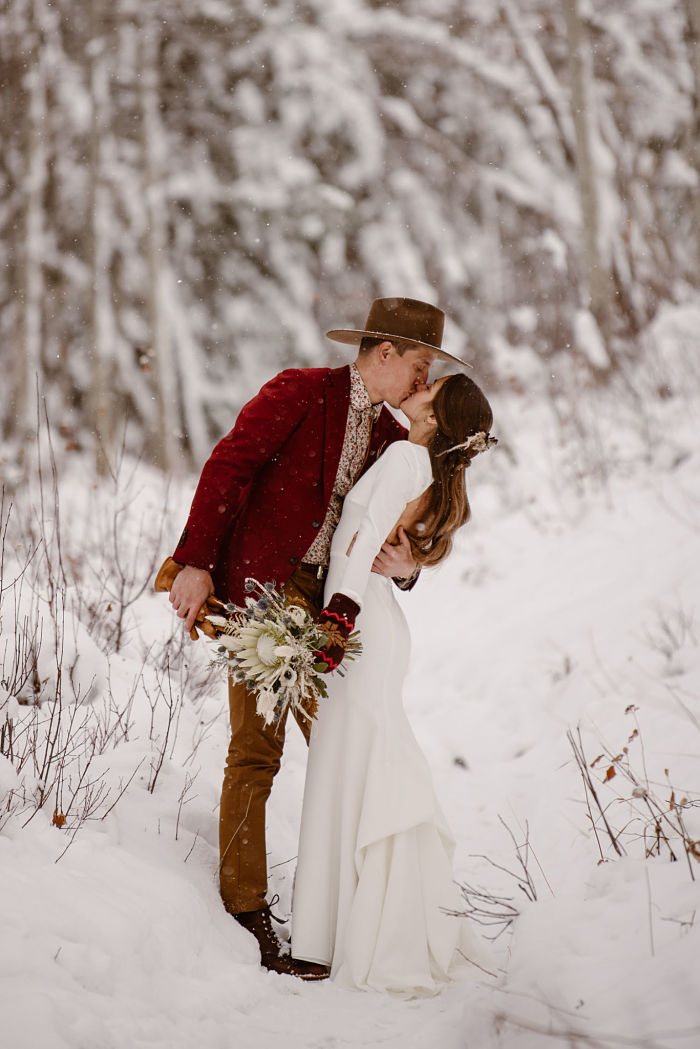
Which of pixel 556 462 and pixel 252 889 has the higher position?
pixel 556 462

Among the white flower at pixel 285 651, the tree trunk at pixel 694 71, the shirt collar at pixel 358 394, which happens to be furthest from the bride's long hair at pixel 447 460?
the tree trunk at pixel 694 71

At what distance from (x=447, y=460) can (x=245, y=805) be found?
1.38 metres

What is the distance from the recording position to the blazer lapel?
2.79m

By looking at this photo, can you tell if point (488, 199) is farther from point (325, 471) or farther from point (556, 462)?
point (325, 471)

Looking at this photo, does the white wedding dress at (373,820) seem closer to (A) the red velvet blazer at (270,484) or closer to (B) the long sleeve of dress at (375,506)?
(B) the long sleeve of dress at (375,506)

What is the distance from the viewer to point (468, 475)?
9.93m

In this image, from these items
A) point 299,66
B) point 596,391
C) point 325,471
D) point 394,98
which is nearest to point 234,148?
point 299,66

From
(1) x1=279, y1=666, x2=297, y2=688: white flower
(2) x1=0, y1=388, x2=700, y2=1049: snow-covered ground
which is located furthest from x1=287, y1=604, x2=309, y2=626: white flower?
(2) x1=0, y1=388, x2=700, y2=1049: snow-covered ground

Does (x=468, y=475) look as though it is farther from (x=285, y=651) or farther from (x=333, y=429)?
(x=285, y=651)

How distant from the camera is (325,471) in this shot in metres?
2.79

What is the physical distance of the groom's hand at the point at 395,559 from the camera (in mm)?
2824

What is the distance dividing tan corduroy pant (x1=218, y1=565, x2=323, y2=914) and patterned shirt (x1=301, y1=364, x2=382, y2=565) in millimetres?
226

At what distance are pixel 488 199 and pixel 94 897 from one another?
16.0 metres

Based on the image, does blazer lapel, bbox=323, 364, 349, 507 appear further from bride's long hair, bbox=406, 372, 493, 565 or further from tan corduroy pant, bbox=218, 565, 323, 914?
tan corduroy pant, bbox=218, 565, 323, 914
